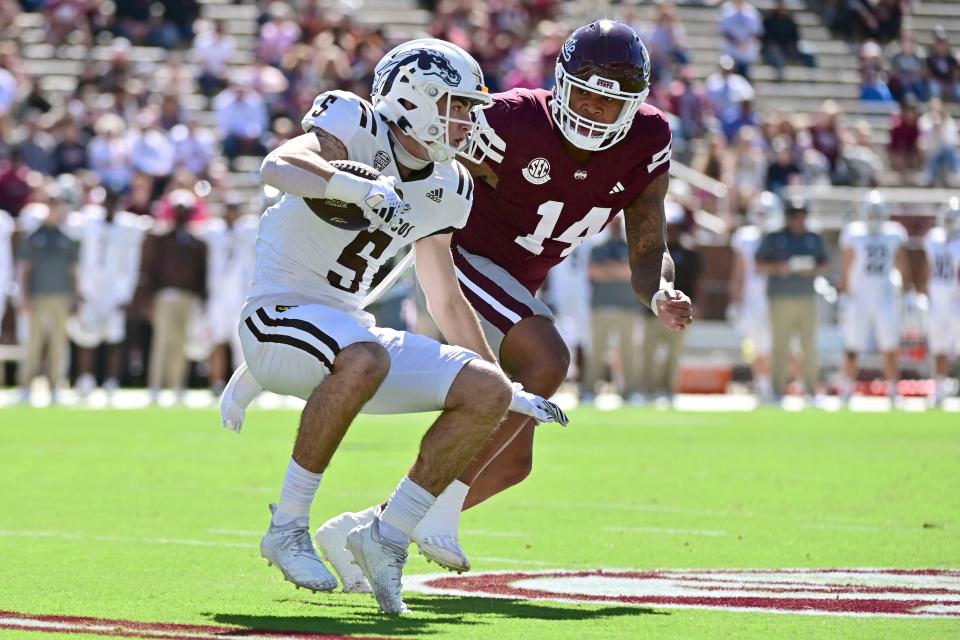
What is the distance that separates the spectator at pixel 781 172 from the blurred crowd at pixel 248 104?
2 centimetres

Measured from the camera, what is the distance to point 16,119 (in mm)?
21625

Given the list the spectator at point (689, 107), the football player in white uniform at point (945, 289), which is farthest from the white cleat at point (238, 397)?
the spectator at point (689, 107)

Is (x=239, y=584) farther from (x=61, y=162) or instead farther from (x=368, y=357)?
(x=61, y=162)

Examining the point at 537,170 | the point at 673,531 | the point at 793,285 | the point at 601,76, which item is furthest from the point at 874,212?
the point at 601,76

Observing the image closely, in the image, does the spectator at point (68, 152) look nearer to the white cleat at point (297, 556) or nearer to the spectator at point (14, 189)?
the spectator at point (14, 189)

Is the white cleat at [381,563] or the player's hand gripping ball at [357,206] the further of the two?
the white cleat at [381,563]

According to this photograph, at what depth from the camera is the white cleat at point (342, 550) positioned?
19.4ft

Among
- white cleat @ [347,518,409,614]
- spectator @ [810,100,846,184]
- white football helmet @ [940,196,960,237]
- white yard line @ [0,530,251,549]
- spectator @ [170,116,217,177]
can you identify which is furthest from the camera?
spectator @ [810,100,846,184]

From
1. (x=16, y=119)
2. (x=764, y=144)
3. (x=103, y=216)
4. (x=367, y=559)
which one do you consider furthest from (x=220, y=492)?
(x=764, y=144)

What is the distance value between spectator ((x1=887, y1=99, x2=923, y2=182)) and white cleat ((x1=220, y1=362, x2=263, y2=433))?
1929cm

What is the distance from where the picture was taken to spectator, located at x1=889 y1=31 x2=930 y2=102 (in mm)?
26297

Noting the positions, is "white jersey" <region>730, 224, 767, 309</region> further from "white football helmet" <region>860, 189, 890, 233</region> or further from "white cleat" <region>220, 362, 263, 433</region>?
"white cleat" <region>220, 362, 263, 433</region>

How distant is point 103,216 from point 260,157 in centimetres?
366

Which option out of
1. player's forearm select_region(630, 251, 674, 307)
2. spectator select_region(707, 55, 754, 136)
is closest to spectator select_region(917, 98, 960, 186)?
spectator select_region(707, 55, 754, 136)
